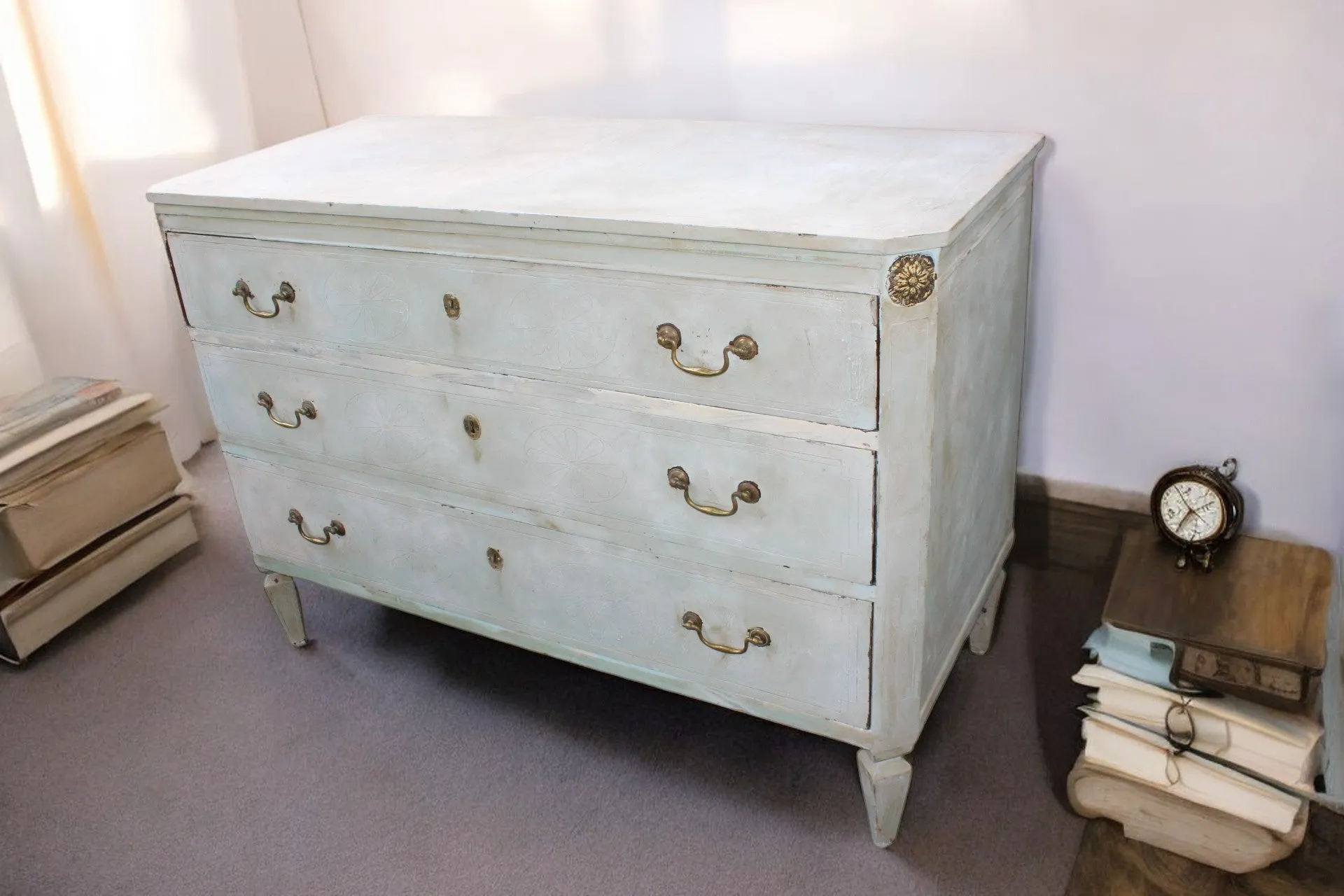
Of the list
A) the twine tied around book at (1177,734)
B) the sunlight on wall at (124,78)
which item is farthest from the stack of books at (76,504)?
the twine tied around book at (1177,734)

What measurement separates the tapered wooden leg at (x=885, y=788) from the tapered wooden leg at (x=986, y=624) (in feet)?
1.07

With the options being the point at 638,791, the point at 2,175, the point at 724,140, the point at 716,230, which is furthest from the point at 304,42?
the point at 638,791

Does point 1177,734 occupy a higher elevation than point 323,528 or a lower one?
lower

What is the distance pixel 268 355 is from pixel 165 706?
1.97 ft

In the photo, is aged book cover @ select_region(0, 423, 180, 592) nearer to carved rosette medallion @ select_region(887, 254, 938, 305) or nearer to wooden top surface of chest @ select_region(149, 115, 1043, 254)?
wooden top surface of chest @ select_region(149, 115, 1043, 254)

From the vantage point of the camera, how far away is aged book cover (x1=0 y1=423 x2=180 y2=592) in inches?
70.6

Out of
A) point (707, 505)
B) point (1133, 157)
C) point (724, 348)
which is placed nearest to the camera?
point (724, 348)

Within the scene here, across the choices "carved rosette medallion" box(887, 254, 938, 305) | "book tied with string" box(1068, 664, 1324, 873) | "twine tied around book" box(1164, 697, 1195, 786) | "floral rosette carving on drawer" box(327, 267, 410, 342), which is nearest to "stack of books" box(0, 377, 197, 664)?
"floral rosette carving on drawer" box(327, 267, 410, 342)

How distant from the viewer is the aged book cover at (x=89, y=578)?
71.2 inches

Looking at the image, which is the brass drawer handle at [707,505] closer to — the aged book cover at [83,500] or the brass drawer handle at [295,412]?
the brass drawer handle at [295,412]

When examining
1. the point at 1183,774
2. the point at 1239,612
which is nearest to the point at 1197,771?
A: the point at 1183,774

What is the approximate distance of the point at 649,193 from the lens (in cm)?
123

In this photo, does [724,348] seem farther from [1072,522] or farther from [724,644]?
[1072,522]

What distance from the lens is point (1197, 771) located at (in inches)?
50.9
